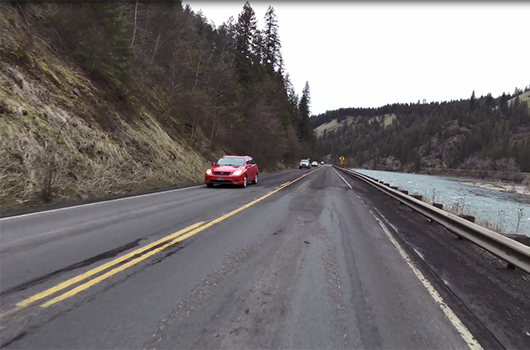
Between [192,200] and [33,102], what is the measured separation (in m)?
7.40

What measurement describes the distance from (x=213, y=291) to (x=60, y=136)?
11059 millimetres

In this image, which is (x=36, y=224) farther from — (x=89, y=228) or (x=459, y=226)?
(x=459, y=226)

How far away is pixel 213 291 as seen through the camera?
3.48m

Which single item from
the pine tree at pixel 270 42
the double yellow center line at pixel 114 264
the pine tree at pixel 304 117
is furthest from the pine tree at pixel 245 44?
the double yellow center line at pixel 114 264

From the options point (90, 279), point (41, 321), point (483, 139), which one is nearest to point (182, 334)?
point (41, 321)

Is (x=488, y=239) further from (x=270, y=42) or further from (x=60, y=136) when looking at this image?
(x=270, y=42)

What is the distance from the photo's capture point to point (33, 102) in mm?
11562

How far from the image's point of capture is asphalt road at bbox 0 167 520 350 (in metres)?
2.62

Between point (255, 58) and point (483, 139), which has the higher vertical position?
point (255, 58)

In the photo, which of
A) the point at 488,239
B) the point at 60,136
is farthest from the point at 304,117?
the point at 488,239

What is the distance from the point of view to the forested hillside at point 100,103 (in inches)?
397

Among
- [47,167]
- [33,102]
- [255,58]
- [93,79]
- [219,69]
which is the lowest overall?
[47,167]

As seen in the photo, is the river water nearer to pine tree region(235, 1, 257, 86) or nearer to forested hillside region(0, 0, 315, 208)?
forested hillside region(0, 0, 315, 208)

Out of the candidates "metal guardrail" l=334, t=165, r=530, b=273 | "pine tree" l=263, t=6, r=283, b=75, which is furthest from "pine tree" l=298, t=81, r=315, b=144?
"metal guardrail" l=334, t=165, r=530, b=273
